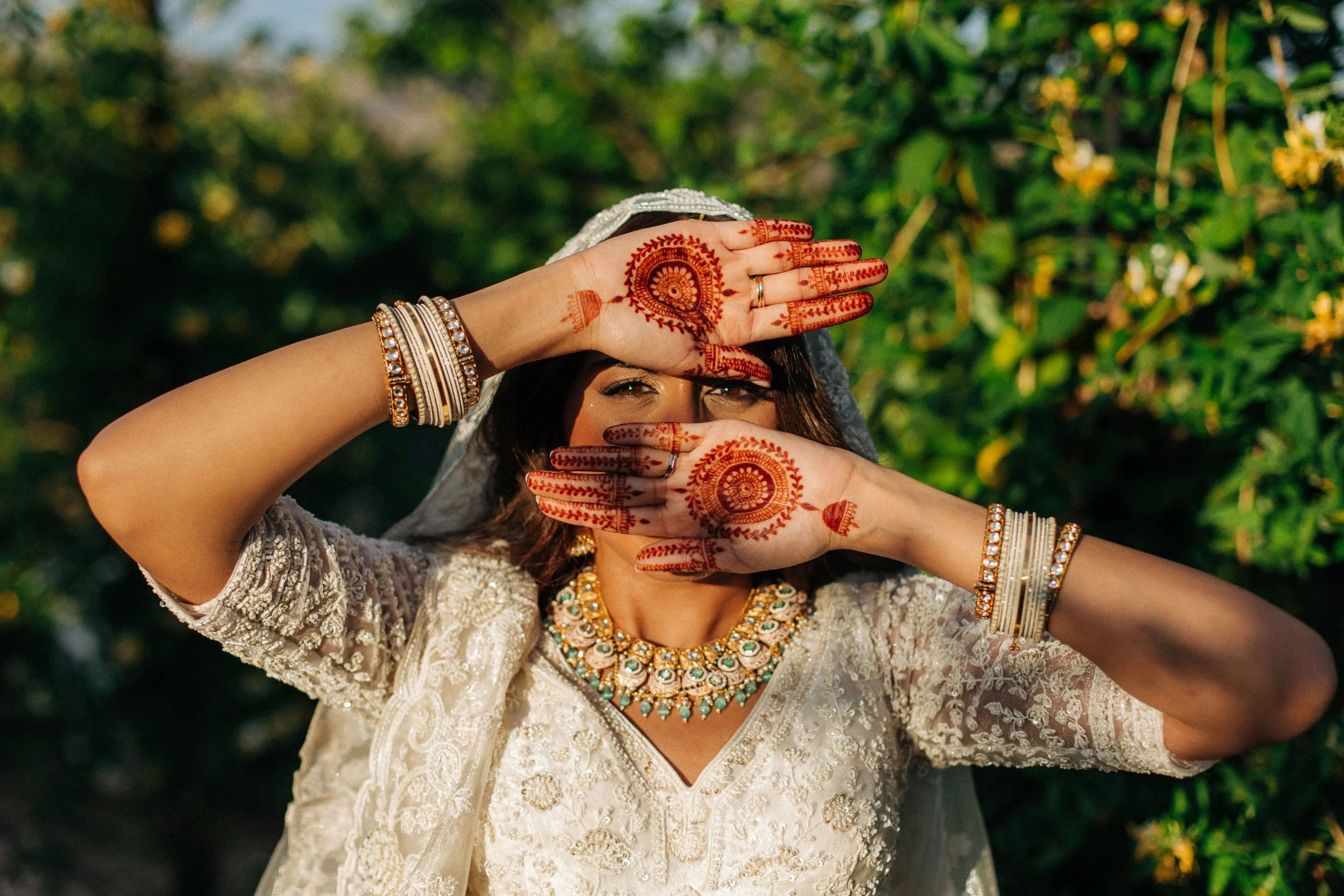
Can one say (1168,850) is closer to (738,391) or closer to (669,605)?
(669,605)

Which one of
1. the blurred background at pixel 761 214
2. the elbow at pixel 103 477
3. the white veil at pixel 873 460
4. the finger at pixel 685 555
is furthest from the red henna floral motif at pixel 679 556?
the blurred background at pixel 761 214

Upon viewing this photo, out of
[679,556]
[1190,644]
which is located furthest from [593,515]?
[1190,644]

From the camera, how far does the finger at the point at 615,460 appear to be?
1578 millimetres

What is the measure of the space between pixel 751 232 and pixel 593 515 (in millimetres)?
522

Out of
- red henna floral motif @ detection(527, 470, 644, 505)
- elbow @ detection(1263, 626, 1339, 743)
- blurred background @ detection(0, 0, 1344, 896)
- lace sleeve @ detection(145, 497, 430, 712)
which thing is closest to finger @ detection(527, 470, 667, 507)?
red henna floral motif @ detection(527, 470, 644, 505)

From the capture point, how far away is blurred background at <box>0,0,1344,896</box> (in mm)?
2219

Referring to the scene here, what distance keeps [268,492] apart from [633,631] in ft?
2.42

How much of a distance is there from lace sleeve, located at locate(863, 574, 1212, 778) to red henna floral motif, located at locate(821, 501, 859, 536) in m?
0.35

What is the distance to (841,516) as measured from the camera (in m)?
1.62

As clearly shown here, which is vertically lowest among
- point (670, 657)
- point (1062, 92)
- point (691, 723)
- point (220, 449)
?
point (691, 723)

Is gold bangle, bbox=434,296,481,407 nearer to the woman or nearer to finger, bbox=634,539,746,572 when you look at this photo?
the woman

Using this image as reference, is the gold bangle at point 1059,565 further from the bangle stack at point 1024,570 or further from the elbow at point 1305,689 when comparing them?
the elbow at point 1305,689

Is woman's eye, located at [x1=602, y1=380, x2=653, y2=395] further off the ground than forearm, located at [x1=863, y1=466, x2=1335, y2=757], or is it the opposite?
woman's eye, located at [x1=602, y1=380, x2=653, y2=395]

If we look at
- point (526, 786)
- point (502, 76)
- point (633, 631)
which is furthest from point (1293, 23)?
point (502, 76)
